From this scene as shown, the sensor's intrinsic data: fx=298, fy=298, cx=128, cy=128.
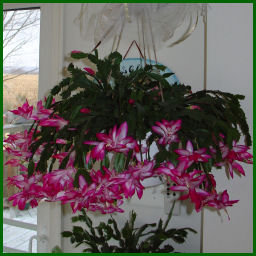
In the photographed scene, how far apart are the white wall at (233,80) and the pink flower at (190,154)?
1.73 feet

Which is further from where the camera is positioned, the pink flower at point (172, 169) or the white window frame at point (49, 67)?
the white window frame at point (49, 67)

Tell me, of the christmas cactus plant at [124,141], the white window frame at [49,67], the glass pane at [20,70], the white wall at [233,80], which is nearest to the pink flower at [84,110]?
the christmas cactus plant at [124,141]

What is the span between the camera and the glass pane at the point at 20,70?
162 centimetres

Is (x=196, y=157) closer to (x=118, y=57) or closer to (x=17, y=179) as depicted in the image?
(x=118, y=57)


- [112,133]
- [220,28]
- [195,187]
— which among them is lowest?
[195,187]

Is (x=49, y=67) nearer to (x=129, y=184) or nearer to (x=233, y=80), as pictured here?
(x=233, y=80)

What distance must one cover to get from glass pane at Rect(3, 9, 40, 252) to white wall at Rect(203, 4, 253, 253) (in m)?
0.99

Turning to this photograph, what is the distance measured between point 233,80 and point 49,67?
0.93 meters

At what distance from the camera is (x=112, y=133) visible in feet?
1.86

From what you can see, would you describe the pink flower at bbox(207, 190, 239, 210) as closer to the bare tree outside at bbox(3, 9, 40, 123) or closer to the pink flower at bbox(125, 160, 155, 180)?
the pink flower at bbox(125, 160, 155, 180)

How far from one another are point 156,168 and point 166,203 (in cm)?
81

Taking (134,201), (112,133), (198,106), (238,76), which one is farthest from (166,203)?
(112,133)

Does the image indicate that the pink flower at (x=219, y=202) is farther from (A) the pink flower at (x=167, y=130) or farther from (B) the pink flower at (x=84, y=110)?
(B) the pink flower at (x=84, y=110)

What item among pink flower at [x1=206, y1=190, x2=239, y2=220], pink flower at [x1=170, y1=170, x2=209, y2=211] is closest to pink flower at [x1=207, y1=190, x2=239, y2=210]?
pink flower at [x1=206, y1=190, x2=239, y2=220]
